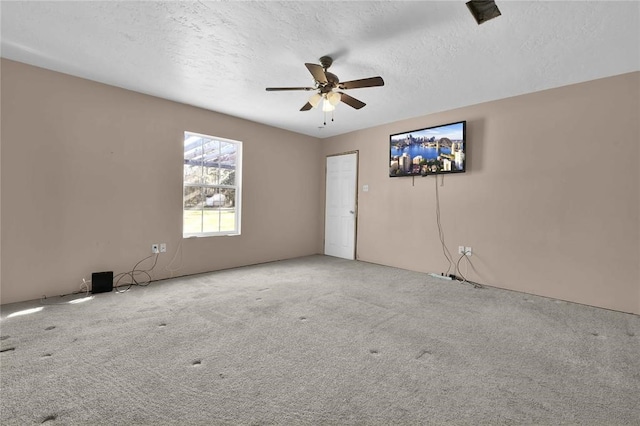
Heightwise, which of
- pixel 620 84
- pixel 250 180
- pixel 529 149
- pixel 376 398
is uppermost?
pixel 620 84

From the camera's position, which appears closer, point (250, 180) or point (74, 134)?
point (74, 134)

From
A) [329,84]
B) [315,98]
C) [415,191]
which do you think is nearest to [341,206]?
[415,191]

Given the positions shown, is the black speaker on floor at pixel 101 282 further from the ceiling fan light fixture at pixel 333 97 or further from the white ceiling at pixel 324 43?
the ceiling fan light fixture at pixel 333 97

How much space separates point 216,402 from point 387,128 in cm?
478

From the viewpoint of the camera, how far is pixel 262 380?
1794 millimetres

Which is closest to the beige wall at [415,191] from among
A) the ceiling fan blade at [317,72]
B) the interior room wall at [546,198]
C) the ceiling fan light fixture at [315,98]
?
the interior room wall at [546,198]

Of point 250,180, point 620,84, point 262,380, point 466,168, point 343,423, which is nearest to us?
point 343,423

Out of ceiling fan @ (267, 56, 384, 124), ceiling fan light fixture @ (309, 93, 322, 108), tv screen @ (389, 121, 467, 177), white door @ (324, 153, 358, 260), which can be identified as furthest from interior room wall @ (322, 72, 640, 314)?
ceiling fan light fixture @ (309, 93, 322, 108)

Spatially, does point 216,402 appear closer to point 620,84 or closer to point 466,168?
point 466,168

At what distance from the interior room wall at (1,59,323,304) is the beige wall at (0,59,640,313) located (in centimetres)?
1

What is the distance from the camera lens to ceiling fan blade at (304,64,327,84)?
254 cm

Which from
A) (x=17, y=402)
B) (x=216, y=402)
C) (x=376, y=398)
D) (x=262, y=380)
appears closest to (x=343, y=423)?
(x=376, y=398)

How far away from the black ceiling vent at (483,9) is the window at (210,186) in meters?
3.89

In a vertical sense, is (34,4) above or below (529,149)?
above
